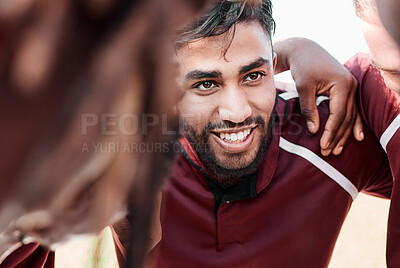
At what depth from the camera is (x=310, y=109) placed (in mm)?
1186

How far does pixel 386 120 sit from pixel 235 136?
402 mm

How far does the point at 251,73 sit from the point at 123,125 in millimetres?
984

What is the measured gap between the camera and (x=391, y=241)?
1011 mm

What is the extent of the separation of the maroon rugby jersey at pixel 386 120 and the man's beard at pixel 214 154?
27 centimetres

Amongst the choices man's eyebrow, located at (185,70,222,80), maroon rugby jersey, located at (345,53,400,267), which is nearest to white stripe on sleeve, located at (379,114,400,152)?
maroon rugby jersey, located at (345,53,400,267)

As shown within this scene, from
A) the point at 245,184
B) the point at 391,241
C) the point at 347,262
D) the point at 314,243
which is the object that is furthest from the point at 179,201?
the point at 347,262

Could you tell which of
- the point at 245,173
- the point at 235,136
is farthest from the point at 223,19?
the point at 245,173

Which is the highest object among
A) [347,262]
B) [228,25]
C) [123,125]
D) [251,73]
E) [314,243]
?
[123,125]

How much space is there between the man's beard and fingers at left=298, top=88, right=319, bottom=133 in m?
0.10

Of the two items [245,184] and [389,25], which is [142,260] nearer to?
[389,25]

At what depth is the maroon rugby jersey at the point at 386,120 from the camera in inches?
39.7

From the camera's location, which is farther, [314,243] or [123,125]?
[314,243]

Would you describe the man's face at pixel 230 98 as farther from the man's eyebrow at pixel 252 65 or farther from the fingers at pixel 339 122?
the fingers at pixel 339 122

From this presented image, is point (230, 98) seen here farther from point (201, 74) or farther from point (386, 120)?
point (386, 120)
